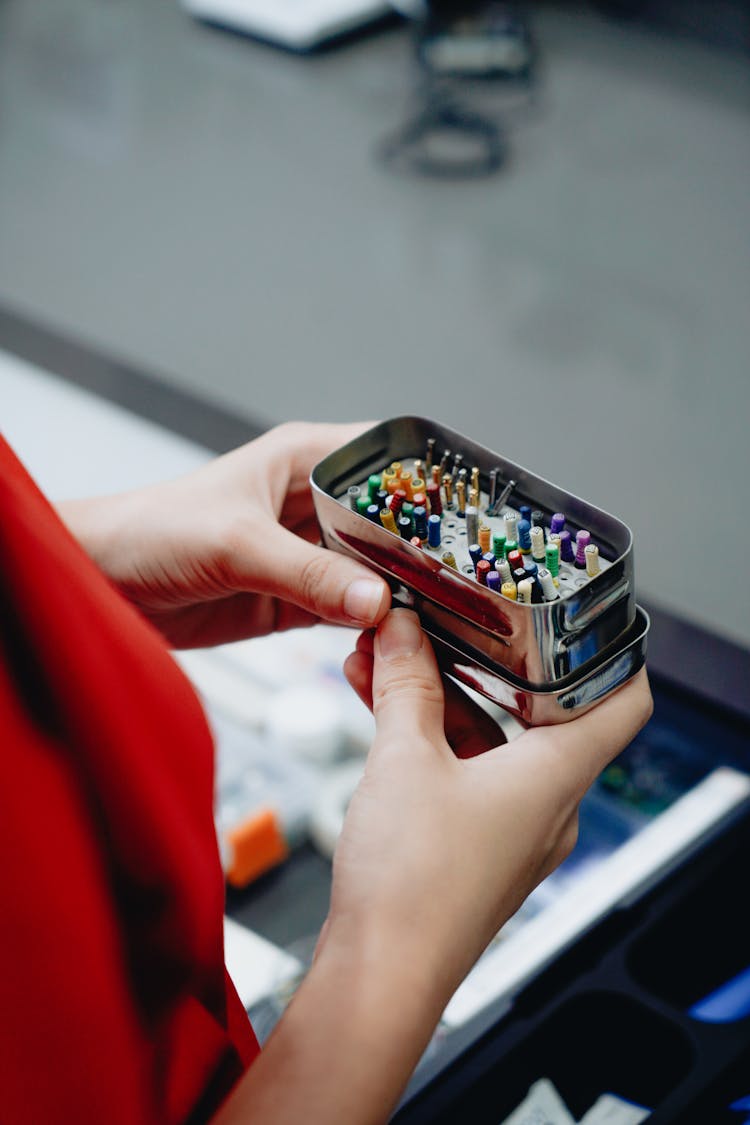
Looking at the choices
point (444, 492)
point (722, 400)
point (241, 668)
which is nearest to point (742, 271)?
point (722, 400)

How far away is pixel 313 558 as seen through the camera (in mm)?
615

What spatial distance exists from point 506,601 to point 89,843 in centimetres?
20

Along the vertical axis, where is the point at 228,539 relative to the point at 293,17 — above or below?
below

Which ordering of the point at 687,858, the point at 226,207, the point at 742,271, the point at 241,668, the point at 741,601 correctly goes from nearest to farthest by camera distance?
the point at 687,858 → the point at 741,601 → the point at 241,668 → the point at 742,271 → the point at 226,207

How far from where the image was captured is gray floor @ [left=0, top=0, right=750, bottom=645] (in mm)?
1162

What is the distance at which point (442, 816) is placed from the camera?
1.68ft

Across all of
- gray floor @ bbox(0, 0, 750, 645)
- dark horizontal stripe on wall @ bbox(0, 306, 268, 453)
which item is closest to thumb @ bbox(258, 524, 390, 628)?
gray floor @ bbox(0, 0, 750, 645)

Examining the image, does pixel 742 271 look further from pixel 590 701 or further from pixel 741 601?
pixel 590 701

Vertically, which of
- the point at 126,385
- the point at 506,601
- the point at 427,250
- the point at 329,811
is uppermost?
the point at 506,601

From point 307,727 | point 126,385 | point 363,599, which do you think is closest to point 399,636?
point 363,599

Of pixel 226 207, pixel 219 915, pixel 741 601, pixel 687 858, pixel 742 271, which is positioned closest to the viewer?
pixel 219 915

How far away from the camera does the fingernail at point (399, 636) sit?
22.8 inches

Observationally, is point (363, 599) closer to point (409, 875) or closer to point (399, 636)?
point (399, 636)

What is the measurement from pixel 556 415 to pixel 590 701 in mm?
677
